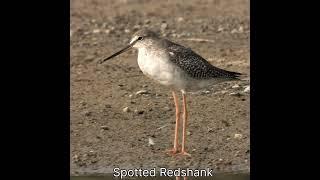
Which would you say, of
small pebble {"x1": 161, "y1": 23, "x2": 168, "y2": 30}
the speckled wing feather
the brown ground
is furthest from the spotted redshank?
small pebble {"x1": 161, "y1": 23, "x2": 168, "y2": 30}

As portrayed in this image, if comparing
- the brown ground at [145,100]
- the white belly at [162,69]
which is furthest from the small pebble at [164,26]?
the white belly at [162,69]

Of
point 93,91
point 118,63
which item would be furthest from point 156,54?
point 118,63

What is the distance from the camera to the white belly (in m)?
9.95

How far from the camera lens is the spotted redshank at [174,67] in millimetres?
9977

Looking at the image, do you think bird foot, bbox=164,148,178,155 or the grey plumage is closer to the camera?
the grey plumage

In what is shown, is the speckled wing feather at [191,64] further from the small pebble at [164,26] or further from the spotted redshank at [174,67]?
the small pebble at [164,26]

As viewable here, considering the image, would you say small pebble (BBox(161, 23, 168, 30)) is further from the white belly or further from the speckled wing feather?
the white belly

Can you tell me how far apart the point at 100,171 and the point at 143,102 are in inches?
83.2

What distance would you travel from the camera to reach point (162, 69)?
9.95m

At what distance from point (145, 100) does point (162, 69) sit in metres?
1.98

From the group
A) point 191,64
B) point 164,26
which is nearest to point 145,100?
point 191,64

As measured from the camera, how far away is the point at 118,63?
543 inches

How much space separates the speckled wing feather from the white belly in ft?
0.26

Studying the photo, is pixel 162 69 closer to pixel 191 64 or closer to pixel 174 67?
pixel 174 67
